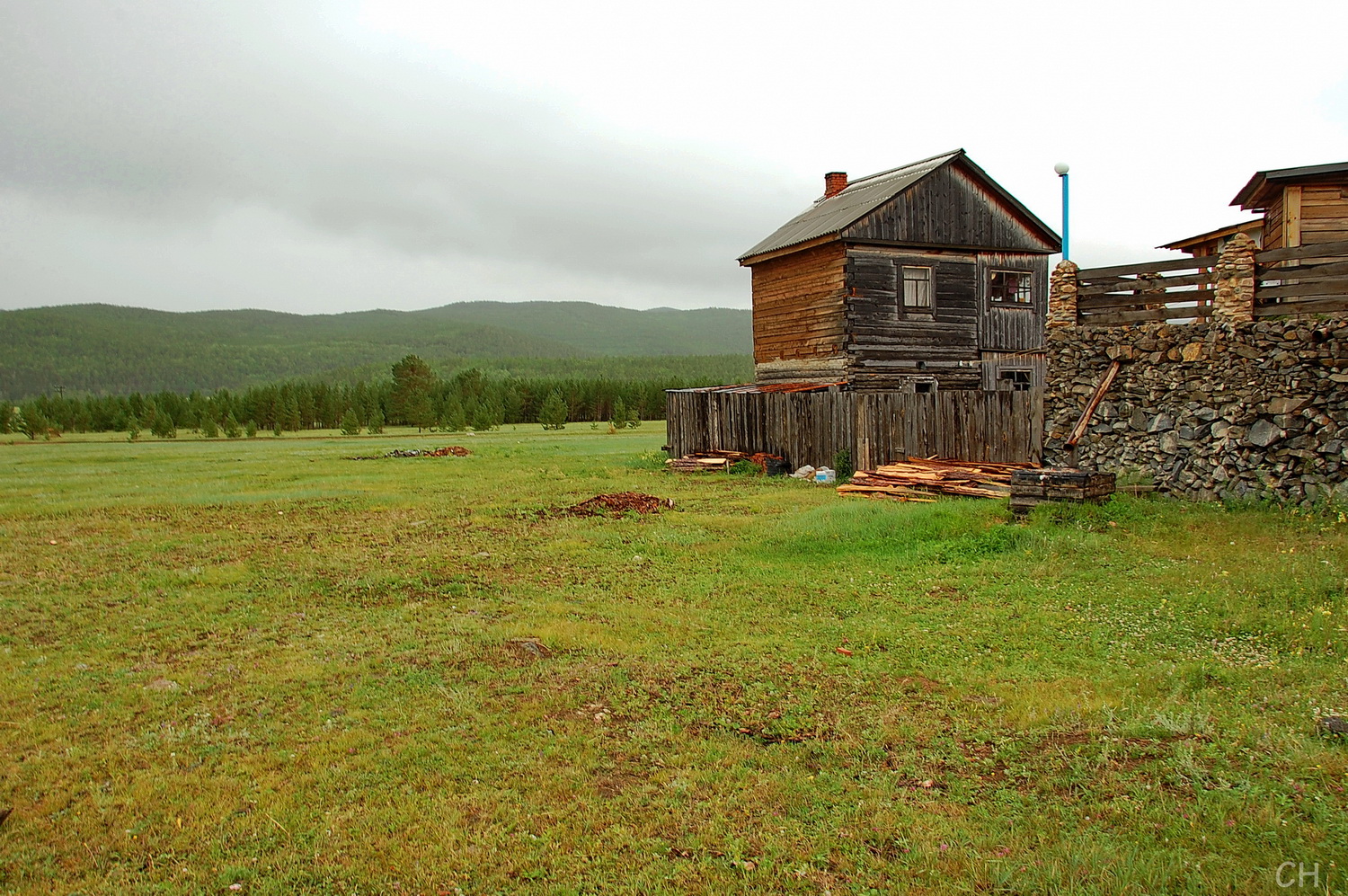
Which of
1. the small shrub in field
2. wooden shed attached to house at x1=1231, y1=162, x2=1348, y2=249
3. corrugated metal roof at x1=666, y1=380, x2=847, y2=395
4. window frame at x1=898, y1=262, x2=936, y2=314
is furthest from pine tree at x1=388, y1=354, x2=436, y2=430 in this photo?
wooden shed attached to house at x1=1231, y1=162, x2=1348, y2=249

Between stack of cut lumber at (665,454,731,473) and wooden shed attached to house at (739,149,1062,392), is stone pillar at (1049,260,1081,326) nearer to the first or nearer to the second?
wooden shed attached to house at (739,149,1062,392)

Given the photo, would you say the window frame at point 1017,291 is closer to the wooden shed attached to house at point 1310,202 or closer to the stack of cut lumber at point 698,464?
the wooden shed attached to house at point 1310,202

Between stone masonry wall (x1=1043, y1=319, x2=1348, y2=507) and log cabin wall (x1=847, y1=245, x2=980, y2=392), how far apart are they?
28.3 ft

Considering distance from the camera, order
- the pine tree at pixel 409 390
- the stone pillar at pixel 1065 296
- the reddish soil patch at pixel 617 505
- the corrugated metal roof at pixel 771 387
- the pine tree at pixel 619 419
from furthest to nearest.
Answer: the pine tree at pixel 409 390 < the pine tree at pixel 619 419 < the corrugated metal roof at pixel 771 387 < the stone pillar at pixel 1065 296 < the reddish soil patch at pixel 617 505

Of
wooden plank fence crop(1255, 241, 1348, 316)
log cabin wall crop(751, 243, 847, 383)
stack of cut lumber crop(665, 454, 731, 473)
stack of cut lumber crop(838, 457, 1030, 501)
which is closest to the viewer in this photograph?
wooden plank fence crop(1255, 241, 1348, 316)

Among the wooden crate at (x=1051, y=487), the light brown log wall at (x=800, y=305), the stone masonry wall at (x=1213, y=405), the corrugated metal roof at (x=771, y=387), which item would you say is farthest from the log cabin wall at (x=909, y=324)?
the wooden crate at (x=1051, y=487)

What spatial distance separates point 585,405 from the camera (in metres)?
84.2

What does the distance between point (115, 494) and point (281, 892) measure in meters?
21.4

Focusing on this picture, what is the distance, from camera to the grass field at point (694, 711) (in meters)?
4.51

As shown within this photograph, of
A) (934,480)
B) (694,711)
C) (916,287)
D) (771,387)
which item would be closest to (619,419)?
(771,387)

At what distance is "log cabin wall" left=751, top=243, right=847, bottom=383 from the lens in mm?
26891

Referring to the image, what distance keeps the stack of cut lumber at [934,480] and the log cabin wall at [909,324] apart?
7.55 meters

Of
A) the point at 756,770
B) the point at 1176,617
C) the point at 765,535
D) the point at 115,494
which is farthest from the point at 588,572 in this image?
the point at 115,494

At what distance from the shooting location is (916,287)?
1093 inches
